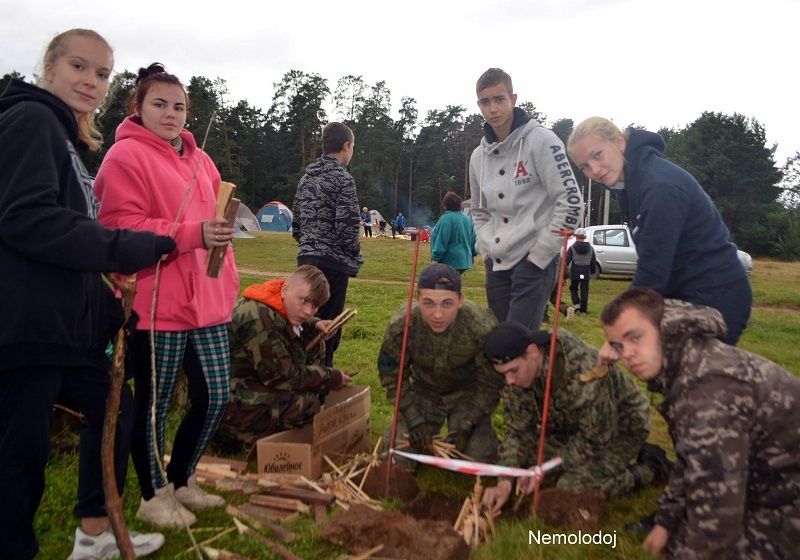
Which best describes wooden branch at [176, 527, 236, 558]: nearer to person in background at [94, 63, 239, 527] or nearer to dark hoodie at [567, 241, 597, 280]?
person in background at [94, 63, 239, 527]

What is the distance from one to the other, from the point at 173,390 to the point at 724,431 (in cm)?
276

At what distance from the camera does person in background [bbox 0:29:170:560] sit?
7.13ft

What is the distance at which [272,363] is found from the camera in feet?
14.3

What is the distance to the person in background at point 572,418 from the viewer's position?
11.9ft

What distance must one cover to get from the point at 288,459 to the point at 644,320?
252 centimetres

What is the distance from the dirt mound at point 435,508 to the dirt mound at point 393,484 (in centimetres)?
7

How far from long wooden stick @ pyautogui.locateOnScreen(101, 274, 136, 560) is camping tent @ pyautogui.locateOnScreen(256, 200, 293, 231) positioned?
40.8 meters

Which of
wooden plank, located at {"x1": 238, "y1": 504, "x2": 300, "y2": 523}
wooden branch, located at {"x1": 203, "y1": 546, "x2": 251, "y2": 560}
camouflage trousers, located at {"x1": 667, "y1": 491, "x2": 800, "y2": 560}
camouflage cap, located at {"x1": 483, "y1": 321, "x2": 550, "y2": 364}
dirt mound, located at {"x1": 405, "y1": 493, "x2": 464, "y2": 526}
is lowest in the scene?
wooden plank, located at {"x1": 238, "y1": 504, "x2": 300, "y2": 523}

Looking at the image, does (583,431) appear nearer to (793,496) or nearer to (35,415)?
(793,496)

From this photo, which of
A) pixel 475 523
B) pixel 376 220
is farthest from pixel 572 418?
pixel 376 220

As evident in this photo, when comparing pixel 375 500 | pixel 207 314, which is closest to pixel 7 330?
pixel 207 314

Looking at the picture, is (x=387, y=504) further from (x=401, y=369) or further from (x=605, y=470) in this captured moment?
(x=605, y=470)

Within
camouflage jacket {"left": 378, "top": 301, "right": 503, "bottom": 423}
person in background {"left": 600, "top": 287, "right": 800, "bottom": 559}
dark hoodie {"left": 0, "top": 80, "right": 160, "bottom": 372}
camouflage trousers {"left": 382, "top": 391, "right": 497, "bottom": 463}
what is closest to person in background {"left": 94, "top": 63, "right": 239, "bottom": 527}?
dark hoodie {"left": 0, "top": 80, "right": 160, "bottom": 372}

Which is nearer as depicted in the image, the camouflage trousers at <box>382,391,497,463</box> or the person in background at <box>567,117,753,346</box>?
the person in background at <box>567,117,753,346</box>
